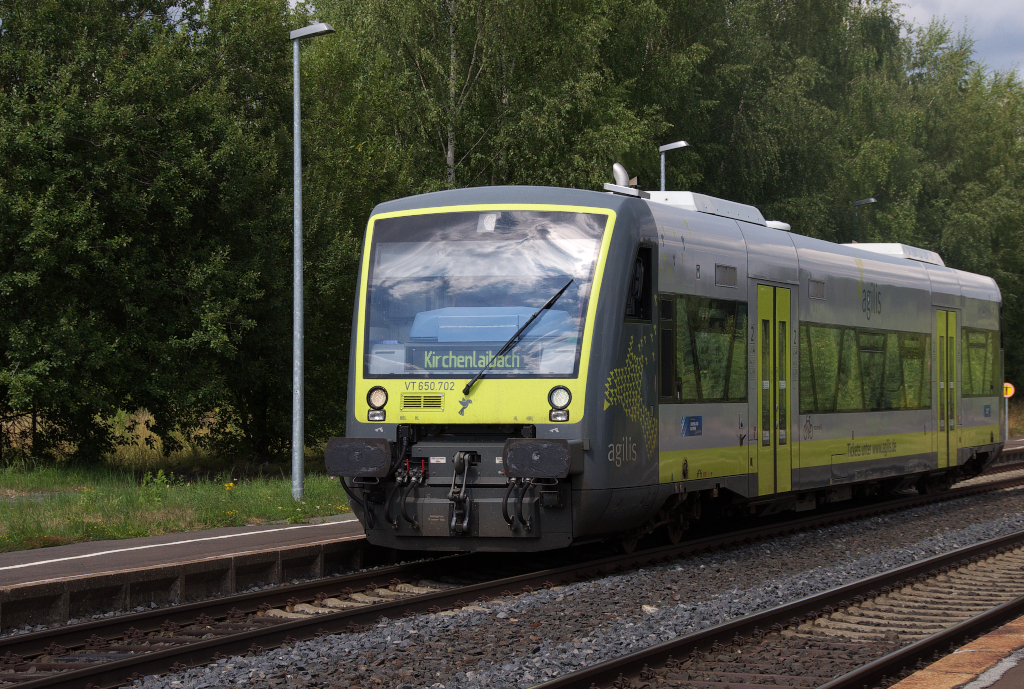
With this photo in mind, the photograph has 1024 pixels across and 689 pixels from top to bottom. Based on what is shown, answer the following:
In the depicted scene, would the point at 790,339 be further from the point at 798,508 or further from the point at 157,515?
the point at 157,515

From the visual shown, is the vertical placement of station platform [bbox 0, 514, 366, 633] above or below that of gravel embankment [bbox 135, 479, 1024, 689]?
above

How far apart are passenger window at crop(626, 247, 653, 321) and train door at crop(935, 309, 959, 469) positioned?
26.6 feet

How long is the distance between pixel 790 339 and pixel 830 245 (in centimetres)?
188

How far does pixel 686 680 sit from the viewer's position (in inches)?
270

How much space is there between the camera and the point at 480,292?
33.4ft

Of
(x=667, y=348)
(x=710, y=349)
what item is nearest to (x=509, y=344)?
(x=667, y=348)

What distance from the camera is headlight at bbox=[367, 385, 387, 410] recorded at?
33.7ft

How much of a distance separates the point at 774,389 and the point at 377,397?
4765 mm

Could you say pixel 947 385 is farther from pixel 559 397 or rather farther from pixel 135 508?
pixel 135 508

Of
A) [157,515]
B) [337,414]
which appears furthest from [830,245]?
[337,414]

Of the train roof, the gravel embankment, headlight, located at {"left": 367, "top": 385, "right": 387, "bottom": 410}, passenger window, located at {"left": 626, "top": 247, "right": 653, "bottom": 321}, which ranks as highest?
the train roof

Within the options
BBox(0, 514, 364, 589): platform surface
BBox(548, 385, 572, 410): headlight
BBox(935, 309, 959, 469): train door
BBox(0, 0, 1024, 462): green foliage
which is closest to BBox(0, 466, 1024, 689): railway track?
BBox(0, 514, 364, 589): platform surface

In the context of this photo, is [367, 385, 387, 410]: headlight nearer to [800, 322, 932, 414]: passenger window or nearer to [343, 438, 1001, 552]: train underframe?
[343, 438, 1001, 552]: train underframe

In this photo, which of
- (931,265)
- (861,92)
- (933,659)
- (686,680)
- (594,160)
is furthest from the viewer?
(861,92)
